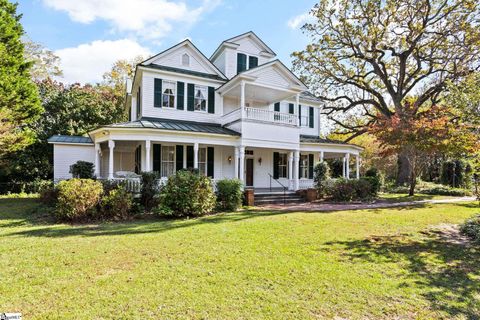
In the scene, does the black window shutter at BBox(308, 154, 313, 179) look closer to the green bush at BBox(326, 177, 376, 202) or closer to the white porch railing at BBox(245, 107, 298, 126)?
the green bush at BBox(326, 177, 376, 202)

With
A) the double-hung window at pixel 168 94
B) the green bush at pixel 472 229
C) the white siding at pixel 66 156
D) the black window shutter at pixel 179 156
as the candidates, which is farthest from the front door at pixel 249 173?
the green bush at pixel 472 229

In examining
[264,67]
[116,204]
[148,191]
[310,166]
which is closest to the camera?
[116,204]

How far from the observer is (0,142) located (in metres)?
15.0

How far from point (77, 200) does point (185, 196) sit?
372cm

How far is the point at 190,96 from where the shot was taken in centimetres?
1631

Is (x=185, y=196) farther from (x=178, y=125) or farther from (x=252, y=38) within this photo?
(x=252, y=38)

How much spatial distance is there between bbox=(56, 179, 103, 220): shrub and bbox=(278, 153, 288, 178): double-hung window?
11.9 metres

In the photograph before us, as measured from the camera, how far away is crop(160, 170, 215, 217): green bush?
10.6 meters

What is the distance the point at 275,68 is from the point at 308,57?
10.9 meters


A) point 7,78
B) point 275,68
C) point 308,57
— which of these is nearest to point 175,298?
point 275,68

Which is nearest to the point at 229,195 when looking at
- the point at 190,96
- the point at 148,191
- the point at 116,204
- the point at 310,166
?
the point at 148,191

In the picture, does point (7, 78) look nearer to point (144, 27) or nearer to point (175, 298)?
point (144, 27)

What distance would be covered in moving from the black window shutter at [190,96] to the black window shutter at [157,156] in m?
3.04

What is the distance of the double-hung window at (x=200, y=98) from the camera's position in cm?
1655
